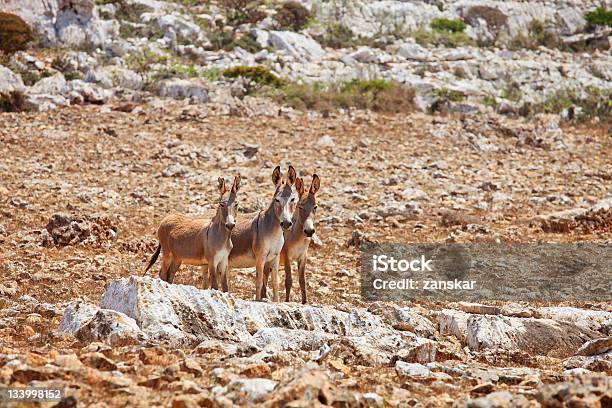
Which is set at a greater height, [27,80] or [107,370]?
[27,80]

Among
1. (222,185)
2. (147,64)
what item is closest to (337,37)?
(147,64)

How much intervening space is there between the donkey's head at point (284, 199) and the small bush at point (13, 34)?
23223 mm

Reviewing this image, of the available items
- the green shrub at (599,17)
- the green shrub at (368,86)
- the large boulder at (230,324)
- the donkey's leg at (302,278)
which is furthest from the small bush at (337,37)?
the large boulder at (230,324)

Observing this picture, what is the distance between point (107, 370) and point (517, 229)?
41.7 feet

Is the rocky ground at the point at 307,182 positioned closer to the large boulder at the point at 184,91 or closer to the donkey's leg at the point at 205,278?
the large boulder at the point at 184,91

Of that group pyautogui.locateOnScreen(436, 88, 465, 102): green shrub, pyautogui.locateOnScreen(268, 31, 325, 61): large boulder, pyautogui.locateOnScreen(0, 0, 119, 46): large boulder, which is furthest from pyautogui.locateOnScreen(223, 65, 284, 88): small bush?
pyautogui.locateOnScreen(436, 88, 465, 102): green shrub

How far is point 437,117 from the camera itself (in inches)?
1085

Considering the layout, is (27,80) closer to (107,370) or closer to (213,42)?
(213,42)

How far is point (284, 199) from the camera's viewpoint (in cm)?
978

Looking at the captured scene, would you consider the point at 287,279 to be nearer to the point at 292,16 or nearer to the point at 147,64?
the point at 147,64

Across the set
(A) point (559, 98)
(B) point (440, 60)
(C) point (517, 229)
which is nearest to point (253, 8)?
(B) point (440, 60)

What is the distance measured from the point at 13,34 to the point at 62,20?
3737 mm

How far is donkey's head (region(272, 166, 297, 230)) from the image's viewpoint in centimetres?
945

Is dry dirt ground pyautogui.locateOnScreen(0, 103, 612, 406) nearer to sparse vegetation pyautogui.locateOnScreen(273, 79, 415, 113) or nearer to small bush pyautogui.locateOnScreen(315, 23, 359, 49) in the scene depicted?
sparse vegetation pyautogui.locateOnScreen(273, 79, 415, 113)
